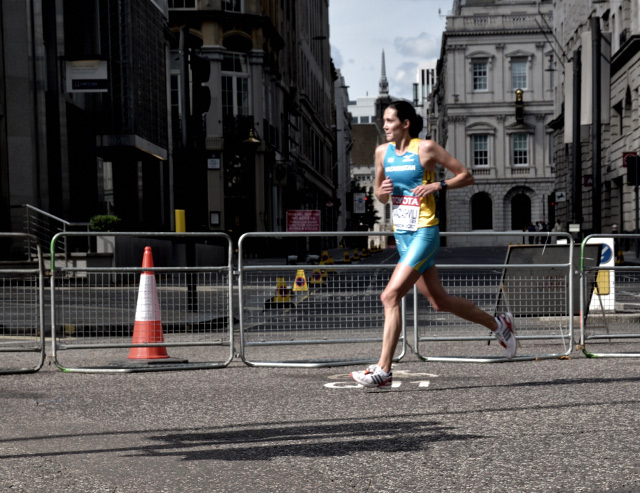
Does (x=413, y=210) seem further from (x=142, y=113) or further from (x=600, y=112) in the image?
(x=142, y=113)

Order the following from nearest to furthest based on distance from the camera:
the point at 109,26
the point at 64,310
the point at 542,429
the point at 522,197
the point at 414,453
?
the point at 414,453, the point at 542,429, the point at 64,310, the point at 109,26, the point at 522,197

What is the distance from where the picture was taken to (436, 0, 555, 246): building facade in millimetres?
82688

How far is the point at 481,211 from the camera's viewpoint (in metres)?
84.1

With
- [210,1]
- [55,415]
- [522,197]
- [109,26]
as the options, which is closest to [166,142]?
[109,26]

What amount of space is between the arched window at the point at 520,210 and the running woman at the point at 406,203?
253ft

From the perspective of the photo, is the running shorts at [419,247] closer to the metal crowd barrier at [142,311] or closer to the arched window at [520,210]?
the metal crowd barrier at [142,311]

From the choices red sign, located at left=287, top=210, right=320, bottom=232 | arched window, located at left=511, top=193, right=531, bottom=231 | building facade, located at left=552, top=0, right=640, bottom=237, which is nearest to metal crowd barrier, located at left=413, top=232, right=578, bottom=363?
building facade, located at left=552, top=0, right=640, bottom=237

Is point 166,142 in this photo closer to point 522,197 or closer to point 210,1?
point 210,1

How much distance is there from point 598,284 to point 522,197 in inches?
2933

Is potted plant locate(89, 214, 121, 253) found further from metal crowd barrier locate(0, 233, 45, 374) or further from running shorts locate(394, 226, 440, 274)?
running shorts locate(394, 226, 440, 274)

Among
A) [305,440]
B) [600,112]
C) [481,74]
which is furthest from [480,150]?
[305,440]

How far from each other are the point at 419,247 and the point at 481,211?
7841 centimetres

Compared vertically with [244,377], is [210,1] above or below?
above

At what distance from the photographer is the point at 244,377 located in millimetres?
7906
